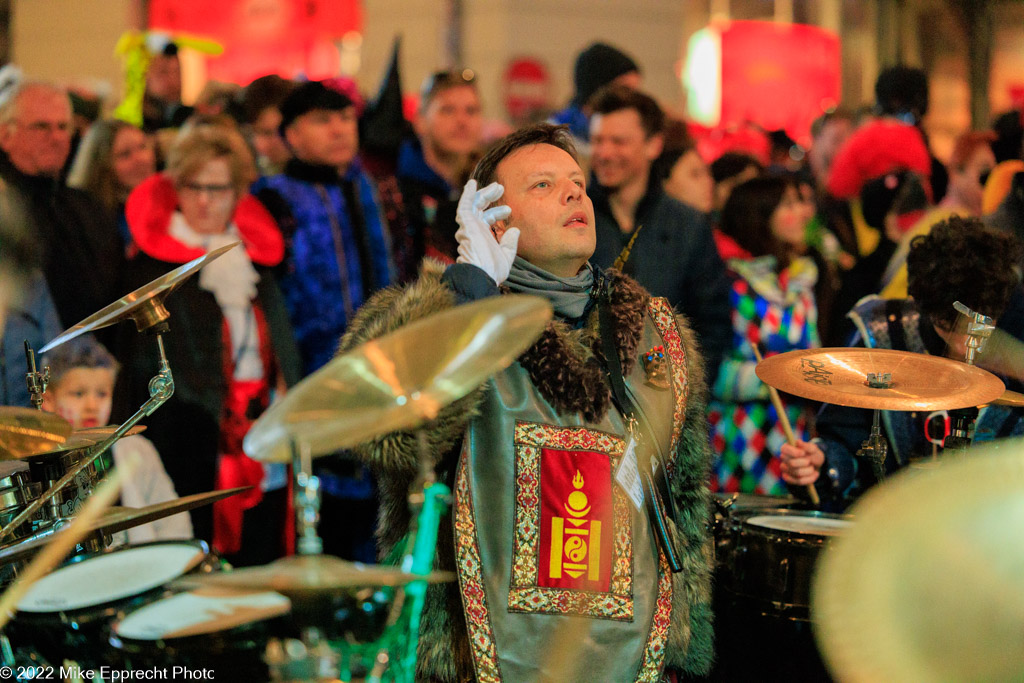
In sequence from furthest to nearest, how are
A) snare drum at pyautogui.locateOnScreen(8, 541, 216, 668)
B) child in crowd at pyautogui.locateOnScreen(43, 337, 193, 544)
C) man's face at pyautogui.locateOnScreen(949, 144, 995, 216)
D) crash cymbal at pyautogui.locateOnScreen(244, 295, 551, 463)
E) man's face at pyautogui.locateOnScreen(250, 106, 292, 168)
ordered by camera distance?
man's face at pyautogui.locateOnScreen(250, 106, 292, 168), man's face at pyautogui.locateOnScreen(949, 144, 995, 216), child in crowd at pyautogui.locateOnScreen(43, 337, 193, 544), snare drum at pyautogui.locateOnScreen(8, 541, 216, 668), crash cymbal at pyautogui.locateOnScreen(244, 295, 551, 463)

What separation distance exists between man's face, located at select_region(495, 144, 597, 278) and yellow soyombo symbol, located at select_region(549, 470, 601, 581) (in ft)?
1.66

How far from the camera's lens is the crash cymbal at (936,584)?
1.40 metres

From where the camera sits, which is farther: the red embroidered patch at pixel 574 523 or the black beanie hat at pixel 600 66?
the black beanie hat at pixel 600 66

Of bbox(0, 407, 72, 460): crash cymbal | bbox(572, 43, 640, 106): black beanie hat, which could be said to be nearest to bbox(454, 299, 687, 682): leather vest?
bbox(0, 407, 72, 460): crash cymbal

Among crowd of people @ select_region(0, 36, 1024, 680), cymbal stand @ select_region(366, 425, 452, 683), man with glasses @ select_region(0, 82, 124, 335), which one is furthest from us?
man with glasses @ select_region(0, 82, 124, 335)

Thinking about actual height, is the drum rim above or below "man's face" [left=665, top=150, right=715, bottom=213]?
below

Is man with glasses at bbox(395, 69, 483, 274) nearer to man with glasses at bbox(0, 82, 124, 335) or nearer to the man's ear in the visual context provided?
the man's ear

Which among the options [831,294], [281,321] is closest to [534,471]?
[281,321]

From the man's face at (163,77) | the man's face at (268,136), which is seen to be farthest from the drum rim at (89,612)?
the man's face at (163,77)

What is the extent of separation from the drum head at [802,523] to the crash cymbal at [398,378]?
1231 millimetres

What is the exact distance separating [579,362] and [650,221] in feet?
6.56

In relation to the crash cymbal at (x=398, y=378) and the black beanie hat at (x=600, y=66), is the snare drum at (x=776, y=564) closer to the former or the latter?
the crash cymbal at (x=398, y=378)

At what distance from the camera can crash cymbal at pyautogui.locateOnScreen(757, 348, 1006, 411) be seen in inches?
88.4

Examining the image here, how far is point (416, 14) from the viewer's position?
12.7 meters
